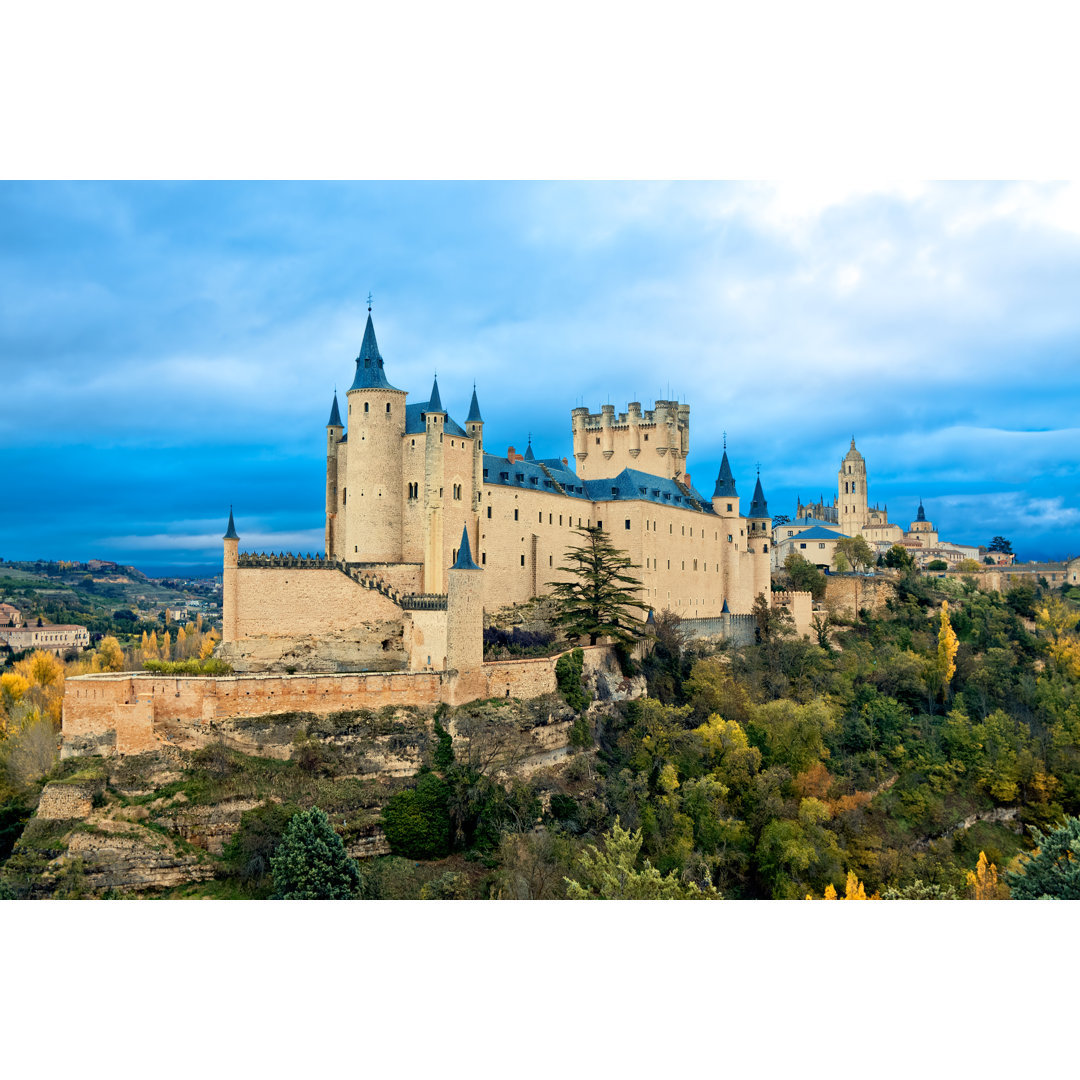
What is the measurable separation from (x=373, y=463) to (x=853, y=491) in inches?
2721

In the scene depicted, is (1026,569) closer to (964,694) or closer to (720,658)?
(964,694)

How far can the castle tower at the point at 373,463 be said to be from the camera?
31.0m

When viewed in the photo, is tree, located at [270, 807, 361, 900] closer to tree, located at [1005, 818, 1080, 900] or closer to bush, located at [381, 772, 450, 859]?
bush, located at [381, 772, 450, 859]

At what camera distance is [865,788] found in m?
33.4

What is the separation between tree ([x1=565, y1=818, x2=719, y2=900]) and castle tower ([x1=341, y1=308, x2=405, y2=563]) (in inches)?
556

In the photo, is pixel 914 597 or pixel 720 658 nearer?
pixel 720 658

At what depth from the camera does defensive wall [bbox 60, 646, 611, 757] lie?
22.7 meters

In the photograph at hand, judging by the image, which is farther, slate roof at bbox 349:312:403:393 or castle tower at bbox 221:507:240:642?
slate roof at bbox 349:312:403:393

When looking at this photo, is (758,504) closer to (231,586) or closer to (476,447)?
(476,447)

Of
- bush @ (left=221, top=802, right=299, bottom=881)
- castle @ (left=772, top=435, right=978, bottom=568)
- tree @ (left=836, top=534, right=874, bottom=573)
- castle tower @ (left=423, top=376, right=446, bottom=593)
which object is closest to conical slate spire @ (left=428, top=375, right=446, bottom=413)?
castle tower @ (left=423, top=376, right=446, bottom=593)

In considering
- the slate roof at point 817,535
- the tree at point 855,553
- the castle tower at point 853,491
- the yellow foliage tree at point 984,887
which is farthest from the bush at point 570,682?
the castle tower at point 853,491

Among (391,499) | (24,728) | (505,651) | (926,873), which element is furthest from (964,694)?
(24,728)

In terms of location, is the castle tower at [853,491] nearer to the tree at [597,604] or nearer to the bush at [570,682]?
the tree at [597,604]

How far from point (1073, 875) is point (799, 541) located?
48634 mm
